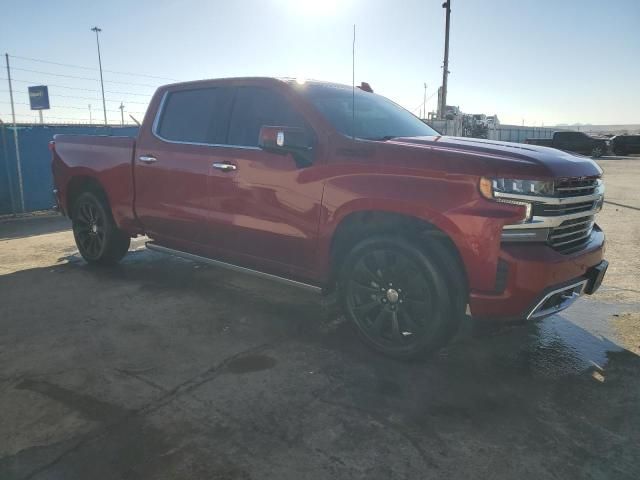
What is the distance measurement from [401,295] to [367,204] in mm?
660

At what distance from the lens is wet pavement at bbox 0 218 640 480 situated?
240 cm

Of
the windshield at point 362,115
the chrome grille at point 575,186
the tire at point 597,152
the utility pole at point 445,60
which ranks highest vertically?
the utility pole at point 445,60

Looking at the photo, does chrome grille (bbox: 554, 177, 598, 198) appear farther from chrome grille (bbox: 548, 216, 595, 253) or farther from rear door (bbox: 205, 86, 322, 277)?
rear door (bbox: 205, 86, 322, 277)

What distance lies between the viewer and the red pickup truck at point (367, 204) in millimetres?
3012

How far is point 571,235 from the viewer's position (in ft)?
10.9

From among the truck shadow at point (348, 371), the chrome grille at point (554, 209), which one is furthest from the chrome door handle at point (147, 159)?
the chrome grille at point (554, 209)

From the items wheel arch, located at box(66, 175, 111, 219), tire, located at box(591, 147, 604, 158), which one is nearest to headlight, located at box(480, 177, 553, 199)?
wheel arch, located at box(66, 175, 111, 219)

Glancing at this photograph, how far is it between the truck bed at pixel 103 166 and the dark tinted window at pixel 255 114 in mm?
1411

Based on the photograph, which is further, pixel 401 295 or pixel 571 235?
pixel 401 295

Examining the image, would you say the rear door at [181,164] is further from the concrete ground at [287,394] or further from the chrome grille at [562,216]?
the chrome grille at [562,216]

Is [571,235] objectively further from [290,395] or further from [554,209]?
[290,395]

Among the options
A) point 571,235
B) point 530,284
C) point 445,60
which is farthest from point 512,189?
point 445,60

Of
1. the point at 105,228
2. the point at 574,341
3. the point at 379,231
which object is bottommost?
the point at 574,341

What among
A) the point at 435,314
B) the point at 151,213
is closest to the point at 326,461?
the point at 435,314
